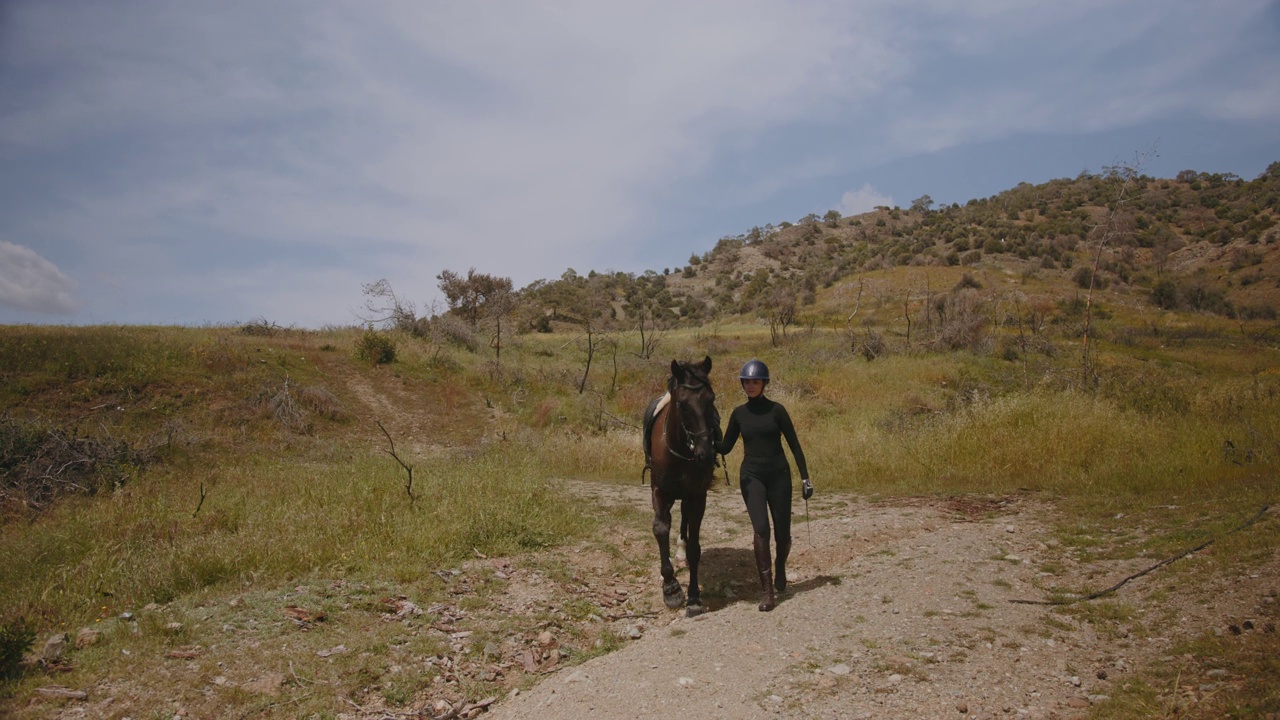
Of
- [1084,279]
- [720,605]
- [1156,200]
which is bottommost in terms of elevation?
[720,605]

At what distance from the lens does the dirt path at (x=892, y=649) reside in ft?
13.5

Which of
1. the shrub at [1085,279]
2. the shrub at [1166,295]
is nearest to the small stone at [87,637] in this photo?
the shrub at [1166,295]

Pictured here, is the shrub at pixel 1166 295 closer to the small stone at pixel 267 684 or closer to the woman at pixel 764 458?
the woman at pixel 764 458

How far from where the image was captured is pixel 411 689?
16.3 ft

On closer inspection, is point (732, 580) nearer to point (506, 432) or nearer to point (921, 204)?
point (506, 432)

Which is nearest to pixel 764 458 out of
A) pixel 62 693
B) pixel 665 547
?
pixel 665 547

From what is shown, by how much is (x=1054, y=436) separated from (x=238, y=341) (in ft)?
87.5

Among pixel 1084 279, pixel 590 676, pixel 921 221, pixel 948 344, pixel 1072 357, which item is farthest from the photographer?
pixel 921 221

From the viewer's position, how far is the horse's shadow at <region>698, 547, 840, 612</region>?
6.83 meters

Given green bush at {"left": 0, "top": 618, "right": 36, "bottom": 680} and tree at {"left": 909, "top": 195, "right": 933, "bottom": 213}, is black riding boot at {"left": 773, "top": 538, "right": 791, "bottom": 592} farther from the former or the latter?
tree at {"left": 909, "top": 195, "right": 933, "bottom": 213}

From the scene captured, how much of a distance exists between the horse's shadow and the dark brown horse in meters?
0.40

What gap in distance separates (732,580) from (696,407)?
108 inches

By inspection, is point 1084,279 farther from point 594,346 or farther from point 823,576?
point 823,576

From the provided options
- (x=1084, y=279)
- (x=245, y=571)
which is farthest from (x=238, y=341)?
(x=1084, y=279)
